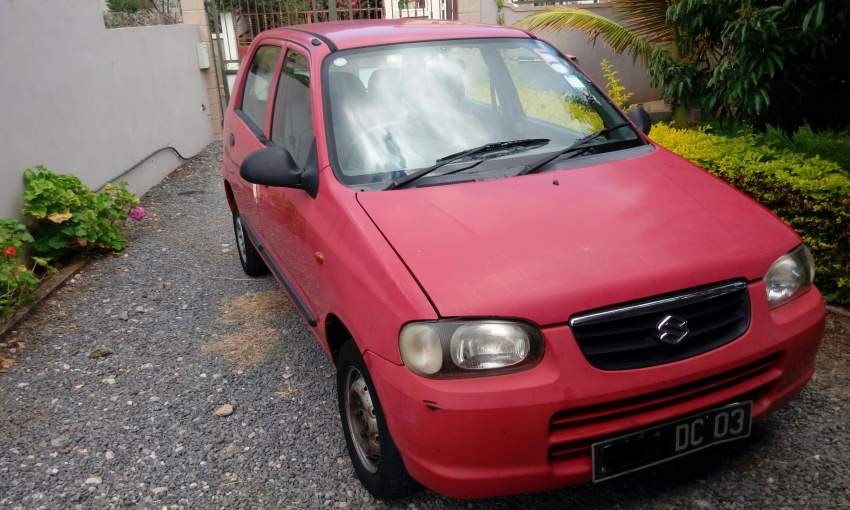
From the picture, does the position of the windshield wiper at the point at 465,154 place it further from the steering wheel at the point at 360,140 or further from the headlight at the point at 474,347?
the headlight at the point at 474,347

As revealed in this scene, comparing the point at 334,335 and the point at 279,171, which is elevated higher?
the point at 279,171

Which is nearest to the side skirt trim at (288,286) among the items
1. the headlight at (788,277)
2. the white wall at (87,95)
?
the headlight at (788,277)

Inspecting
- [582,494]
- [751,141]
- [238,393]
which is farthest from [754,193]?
[238,393]

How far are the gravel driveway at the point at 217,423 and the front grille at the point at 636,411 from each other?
1.86 feet

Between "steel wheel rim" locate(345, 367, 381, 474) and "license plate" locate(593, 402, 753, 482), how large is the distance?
0.86 m

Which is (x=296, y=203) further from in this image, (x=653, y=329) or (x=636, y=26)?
(x=636, y=26)

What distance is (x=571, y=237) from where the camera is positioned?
2.59 metres

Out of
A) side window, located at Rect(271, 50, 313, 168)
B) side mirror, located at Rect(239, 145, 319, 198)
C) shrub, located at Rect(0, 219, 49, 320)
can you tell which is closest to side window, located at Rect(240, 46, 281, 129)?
side window, located at Rect(271, 50, 313, 168)

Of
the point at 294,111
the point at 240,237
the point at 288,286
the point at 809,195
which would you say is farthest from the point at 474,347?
the point at 240,237

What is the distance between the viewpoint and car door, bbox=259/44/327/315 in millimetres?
3242

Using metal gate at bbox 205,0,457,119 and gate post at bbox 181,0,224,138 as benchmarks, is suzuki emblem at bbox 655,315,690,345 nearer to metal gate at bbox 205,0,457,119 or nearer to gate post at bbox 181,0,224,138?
metal gate at bbox 205,0,457,119

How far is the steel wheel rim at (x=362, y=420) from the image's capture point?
279cm

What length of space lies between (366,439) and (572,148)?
5.20 ft

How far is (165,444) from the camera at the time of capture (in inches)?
135
